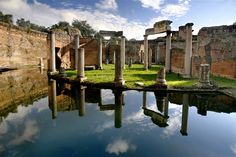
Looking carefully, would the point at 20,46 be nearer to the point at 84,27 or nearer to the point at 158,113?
the point at 158,113

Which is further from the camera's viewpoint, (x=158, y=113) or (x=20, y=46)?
(x=20, y=46)

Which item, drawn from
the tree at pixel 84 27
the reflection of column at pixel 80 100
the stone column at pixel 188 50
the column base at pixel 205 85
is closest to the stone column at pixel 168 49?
the stone column at pixel 188 50

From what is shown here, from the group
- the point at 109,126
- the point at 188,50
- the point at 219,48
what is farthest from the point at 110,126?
the point at 219,48

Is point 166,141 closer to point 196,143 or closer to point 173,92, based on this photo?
point 196,143

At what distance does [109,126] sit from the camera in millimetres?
6000

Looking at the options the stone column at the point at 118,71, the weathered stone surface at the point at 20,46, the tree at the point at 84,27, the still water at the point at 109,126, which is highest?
the tree at the point at 84,27

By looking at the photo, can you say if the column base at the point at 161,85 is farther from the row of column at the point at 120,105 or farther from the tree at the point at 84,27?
the tree at the point at 84,27

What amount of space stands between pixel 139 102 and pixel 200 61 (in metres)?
9.65

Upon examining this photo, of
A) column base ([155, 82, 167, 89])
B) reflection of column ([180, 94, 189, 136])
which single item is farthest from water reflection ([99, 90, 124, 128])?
column base ([155, 82, 167, 89])

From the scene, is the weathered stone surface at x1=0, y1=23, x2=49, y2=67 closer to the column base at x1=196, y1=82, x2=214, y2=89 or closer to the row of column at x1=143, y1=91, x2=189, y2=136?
the row of column at x1=143, y1=91, x2=189, y2=136

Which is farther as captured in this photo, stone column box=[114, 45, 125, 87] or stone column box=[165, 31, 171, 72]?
stone column box=[165, 31, 171, 72]

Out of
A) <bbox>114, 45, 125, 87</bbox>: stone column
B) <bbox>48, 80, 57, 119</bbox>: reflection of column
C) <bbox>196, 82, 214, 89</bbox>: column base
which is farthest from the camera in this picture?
<bbox>114, 45, 125, 87</bbox>: stone column

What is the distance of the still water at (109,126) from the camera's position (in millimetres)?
4457

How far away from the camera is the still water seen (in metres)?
4.46
